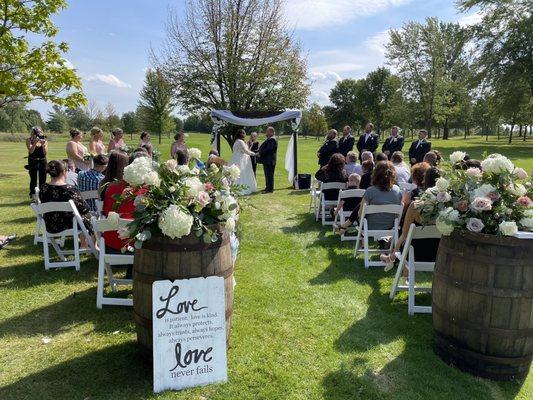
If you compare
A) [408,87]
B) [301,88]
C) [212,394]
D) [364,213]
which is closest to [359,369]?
[212,394]

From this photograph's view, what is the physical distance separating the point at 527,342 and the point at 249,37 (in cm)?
1909

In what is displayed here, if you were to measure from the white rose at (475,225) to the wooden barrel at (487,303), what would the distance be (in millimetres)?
59

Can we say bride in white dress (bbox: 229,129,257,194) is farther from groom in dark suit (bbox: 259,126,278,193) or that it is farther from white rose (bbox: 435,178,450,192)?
white rose (bbox: 435,178,450,192)

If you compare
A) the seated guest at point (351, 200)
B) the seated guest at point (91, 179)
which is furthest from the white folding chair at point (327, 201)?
the seated guest at point (91, 179)

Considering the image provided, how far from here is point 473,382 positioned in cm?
342

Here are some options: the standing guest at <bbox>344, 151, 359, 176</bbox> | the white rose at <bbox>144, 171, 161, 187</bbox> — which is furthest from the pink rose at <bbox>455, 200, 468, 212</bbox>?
the standing guest at <bbox>344, 151, 359, 176</bbox>

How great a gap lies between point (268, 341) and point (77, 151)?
7546 millimetres

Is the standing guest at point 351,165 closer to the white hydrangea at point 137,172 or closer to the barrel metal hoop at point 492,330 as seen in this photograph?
the barrel metal hoop at point 492,330

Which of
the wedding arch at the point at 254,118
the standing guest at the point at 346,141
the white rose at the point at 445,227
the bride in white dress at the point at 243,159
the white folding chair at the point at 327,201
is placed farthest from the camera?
the wedding arch at the point at 254,118

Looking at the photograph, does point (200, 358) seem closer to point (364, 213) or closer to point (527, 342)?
point (527, 342)

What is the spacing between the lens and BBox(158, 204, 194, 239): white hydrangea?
9.70 ft

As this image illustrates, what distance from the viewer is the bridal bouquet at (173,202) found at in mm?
3014

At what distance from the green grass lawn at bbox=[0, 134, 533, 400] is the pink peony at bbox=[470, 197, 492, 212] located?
4.83 ft

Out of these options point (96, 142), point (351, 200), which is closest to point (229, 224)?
point (351, 200)
